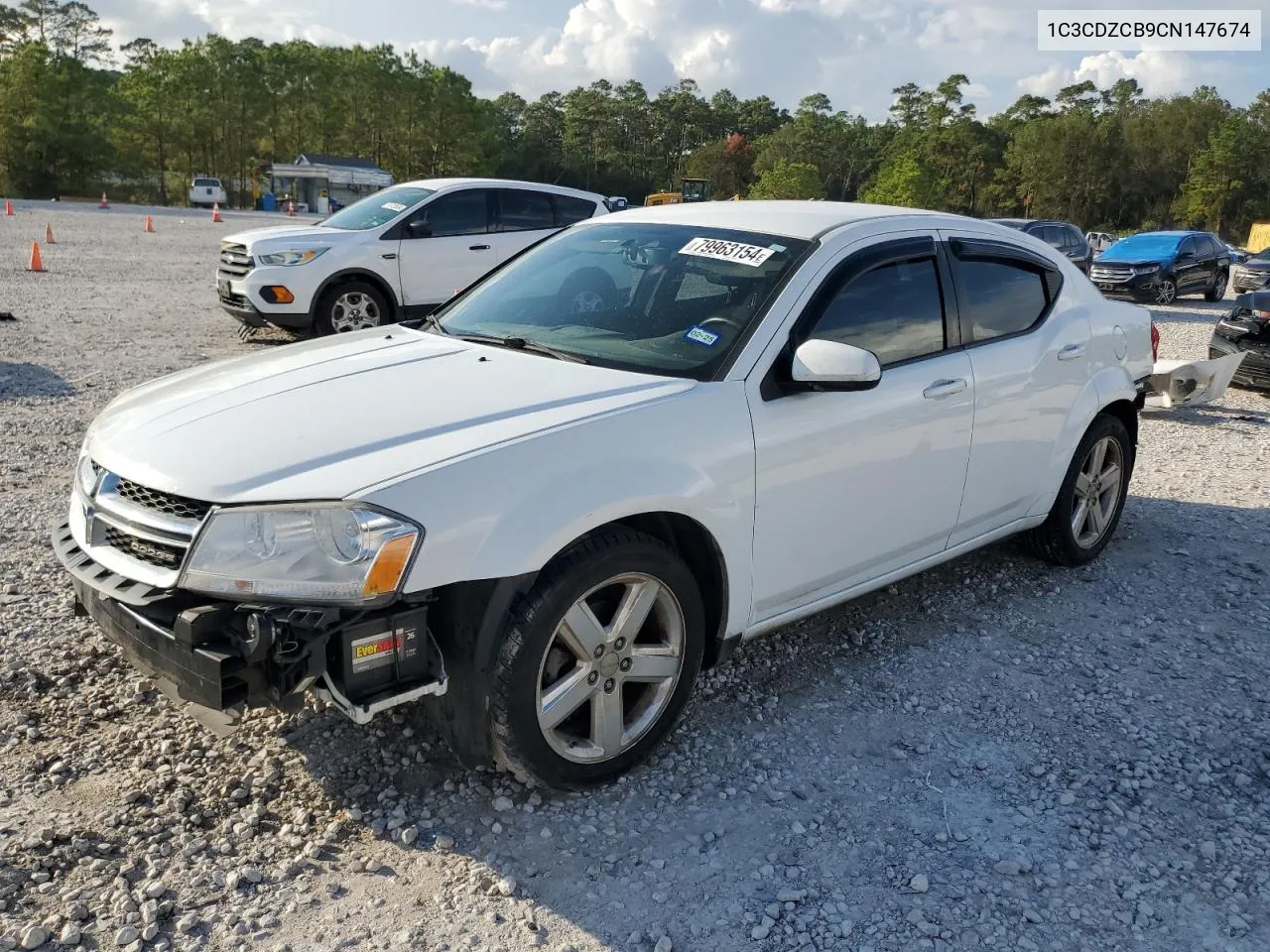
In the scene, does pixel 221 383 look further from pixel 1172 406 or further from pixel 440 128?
pixel 440 128

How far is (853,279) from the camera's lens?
3748 mm

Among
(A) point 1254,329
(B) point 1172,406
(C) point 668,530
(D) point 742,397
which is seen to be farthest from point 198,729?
(A) point 1254,329

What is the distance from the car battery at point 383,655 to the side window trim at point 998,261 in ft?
8.62

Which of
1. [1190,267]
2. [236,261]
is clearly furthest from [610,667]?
[1190,267]

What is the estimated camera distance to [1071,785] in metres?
3.33

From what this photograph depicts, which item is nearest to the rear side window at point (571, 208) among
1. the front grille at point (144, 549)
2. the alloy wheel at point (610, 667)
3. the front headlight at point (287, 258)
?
the front headlight at point (287, 258)

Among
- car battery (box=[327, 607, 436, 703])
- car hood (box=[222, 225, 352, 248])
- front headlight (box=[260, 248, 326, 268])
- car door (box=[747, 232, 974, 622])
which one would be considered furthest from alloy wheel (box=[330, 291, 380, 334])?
car battery (box=[327, 607, 436, 703])

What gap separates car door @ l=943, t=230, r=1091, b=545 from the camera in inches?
167

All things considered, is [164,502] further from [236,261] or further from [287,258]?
[236,261]

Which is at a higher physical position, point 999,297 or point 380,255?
point 999,297

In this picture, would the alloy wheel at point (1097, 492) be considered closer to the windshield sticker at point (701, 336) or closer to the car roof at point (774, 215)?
the car roof at point (774, 215)

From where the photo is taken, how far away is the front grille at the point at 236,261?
10445 millimetres

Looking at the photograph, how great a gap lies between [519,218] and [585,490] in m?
9.19

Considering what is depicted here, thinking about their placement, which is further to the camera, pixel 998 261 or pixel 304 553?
pixel 998 261
